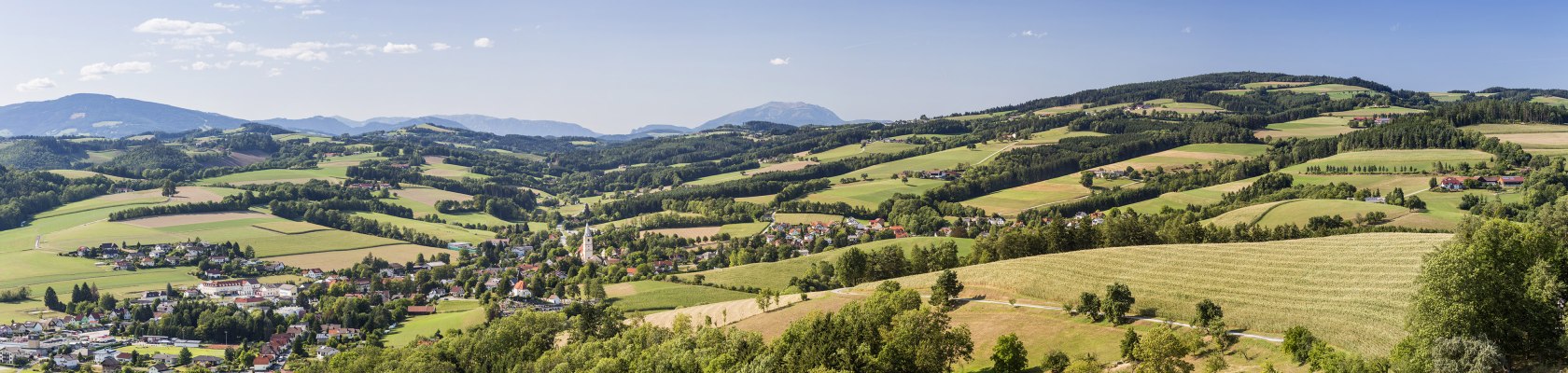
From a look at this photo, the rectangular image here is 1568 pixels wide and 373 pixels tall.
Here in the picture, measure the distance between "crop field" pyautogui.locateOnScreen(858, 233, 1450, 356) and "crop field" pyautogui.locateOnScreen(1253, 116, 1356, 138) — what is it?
97618 mm

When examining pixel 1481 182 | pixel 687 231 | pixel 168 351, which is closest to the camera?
pixel 168 351

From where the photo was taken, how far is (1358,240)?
185 ft

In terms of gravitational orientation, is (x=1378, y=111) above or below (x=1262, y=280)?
above

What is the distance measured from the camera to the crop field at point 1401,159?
101 m

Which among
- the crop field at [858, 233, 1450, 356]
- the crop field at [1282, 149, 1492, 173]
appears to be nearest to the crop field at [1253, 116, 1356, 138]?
the crop field at [1282, 149, 1492, 173]

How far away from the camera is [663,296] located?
275ft

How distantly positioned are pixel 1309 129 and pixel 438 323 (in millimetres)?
144570

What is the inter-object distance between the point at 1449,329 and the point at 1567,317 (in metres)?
3.69

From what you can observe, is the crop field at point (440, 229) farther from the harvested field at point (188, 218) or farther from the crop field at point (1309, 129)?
the crop field at point (1309, 129)

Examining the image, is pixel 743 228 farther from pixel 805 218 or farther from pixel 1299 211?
pixel 1299 211

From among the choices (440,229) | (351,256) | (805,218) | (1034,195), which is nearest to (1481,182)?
(1034,195)

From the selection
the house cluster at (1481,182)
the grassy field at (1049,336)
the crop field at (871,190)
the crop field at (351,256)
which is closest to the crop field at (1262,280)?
the grassy field at (1049,336)

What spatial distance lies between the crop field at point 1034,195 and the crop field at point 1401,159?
24758 mm

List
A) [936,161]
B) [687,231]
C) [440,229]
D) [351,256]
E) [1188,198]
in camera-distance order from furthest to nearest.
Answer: [936,161] < [440,229] < [687,231] < [351,256] < [1188,198]
